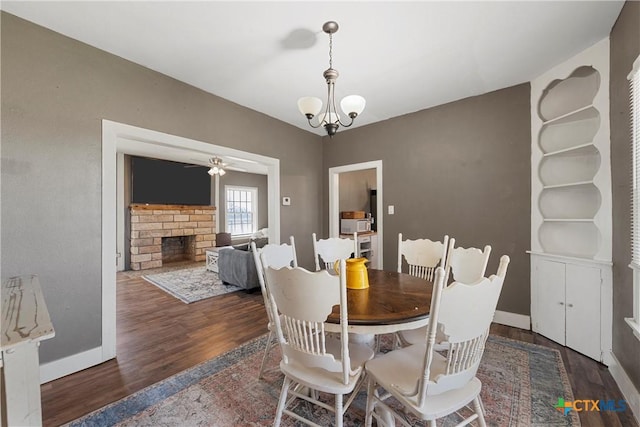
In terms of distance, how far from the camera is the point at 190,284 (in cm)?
457

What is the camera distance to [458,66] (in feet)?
8.02

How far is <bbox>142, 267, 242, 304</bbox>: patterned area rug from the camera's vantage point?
13.1 ft

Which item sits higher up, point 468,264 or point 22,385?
point 468,264

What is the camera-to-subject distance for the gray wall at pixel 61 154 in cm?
183

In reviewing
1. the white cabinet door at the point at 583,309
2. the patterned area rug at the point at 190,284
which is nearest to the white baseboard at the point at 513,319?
the white cabinet door at the point at 583,309

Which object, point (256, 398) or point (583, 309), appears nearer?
point (256, 398)

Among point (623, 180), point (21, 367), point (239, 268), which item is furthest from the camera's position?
point (239, 268)

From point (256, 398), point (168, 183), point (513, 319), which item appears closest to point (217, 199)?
point (168, 183)

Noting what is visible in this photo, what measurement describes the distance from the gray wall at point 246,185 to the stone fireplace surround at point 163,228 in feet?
1.38

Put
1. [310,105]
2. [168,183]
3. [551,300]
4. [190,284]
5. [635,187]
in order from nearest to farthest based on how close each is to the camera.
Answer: [635,187], [310,105], [551,300], [190,284], [168,183]

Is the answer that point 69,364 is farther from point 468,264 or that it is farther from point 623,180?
point 623,180

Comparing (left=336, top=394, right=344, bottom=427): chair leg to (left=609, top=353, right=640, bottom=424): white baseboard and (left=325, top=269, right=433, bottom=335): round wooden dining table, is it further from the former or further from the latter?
(left=609, top=353, right=640, bottom=424): white baseboard

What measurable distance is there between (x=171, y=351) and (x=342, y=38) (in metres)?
2.95

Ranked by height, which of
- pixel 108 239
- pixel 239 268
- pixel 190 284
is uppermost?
pixel 108 239
